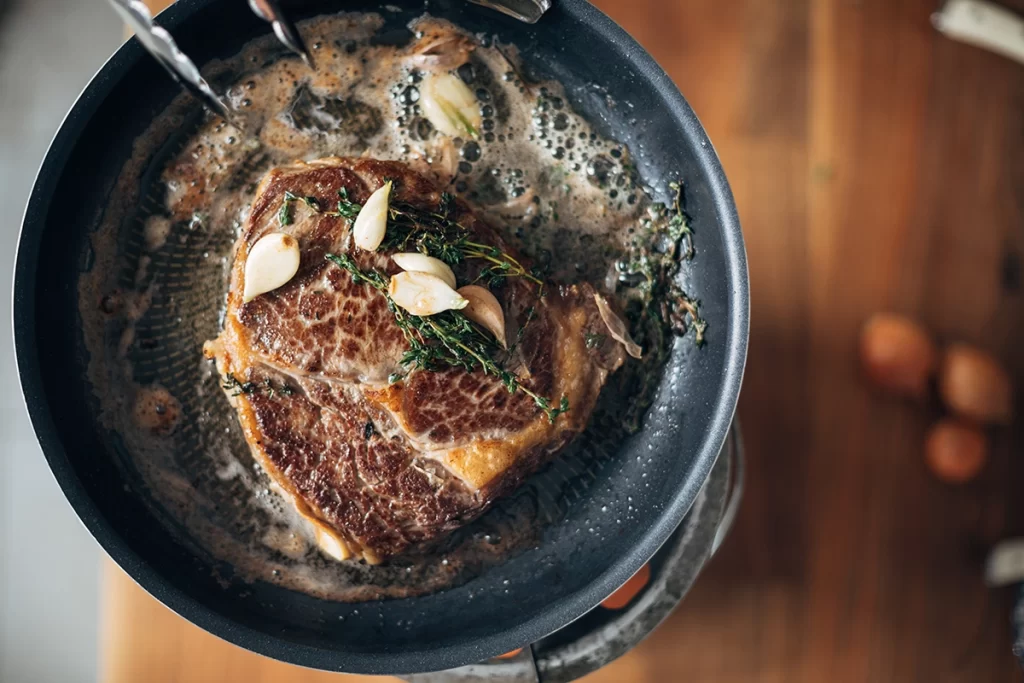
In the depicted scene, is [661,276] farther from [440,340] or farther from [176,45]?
[176,45]

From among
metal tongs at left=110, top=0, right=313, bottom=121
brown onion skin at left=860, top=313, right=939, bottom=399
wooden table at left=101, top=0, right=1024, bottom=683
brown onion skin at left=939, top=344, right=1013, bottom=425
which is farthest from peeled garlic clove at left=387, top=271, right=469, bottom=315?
brown onion skin at left=939, top=344, right=1013, bottom=425

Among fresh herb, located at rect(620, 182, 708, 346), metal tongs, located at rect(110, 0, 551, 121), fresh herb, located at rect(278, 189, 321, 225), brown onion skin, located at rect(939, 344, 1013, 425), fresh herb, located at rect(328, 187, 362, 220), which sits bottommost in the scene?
brown onion skin, located at rect(939, 344, 1013, 425)

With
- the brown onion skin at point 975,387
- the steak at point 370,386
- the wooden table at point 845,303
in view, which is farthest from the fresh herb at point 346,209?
the brown onion skin at point 975,387

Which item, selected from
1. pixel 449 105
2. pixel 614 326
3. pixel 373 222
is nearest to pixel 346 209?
pixel 373 222

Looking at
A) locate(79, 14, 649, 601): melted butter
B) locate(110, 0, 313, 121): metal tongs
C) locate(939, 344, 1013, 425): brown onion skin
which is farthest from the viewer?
locate(939, 344, 1013, 425): brown onion skin

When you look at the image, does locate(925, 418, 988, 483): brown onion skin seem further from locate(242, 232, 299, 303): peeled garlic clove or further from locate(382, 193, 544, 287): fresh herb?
locate(242, 232, 299, 303): peeled garlic clove

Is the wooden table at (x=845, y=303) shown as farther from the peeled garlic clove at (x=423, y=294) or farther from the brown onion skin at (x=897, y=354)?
the peeled garlic clove at (x=423, y=294)
